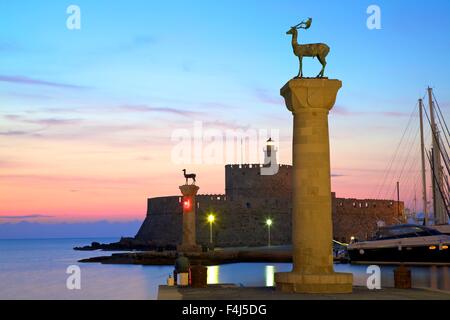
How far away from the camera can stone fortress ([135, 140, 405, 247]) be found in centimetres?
7956

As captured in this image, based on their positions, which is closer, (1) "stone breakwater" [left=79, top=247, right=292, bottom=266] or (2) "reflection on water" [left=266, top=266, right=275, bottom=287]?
(2) "reflection on water" [left=266, top=266, right=275, bottom=287]

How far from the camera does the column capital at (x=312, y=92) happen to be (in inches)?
677

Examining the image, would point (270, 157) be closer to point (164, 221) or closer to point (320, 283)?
point (164, 221)

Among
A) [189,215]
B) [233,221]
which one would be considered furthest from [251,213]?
[189,215]

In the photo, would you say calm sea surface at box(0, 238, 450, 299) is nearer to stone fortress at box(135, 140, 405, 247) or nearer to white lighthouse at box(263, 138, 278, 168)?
stone fortress at box(135, 140, 405, 247)

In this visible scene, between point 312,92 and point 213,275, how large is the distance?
94.6 ft

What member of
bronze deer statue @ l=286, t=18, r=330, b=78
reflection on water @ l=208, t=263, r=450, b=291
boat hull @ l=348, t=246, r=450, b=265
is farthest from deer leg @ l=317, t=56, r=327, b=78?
boat hull @ l=348, t=246, r=450, b=265

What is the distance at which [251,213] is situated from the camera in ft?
263

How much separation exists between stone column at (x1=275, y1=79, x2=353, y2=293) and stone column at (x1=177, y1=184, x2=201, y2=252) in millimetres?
35302

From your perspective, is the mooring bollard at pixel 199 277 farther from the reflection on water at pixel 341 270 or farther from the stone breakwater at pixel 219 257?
the stone breakwater at pixel 219 257

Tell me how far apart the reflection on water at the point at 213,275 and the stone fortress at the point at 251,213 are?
1054 inches
